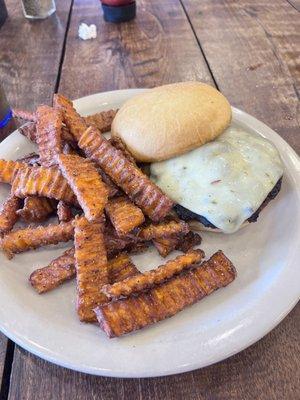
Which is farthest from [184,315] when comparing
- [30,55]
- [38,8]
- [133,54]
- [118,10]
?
[38,8]

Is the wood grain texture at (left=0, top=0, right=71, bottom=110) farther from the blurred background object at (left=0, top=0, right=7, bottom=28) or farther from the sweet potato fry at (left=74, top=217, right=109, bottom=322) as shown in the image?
the sweet potato fry at (left=74, top=217, right=109, bottom=322)

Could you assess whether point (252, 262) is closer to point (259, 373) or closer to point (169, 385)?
point (259, 373)

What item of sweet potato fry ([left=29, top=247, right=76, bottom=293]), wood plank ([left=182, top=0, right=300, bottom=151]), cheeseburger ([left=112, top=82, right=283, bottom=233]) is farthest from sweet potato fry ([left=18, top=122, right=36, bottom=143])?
wood plank ([left=182, top=0, right=300, bottom=151])

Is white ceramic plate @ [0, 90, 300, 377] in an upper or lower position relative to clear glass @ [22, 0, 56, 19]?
lower

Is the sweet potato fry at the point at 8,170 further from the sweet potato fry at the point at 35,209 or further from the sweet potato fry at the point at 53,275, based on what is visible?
the sweet potato fry at the point at 53,275

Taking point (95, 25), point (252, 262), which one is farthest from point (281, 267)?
point (95, 25)
